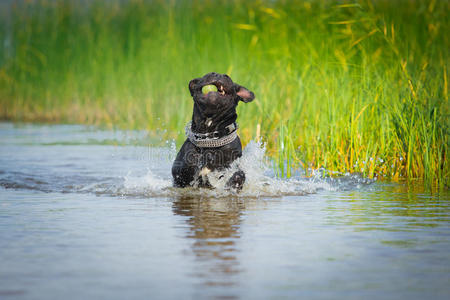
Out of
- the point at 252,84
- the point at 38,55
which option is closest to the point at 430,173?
the point at 252,84

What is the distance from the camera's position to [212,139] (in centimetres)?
731

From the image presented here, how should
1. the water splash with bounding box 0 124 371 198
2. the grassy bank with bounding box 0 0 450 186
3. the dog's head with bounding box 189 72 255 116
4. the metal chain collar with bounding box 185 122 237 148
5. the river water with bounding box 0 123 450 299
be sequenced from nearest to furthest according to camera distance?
the river water with bounding box 0 123 450 299, the dog's head with bounding box 189 72 255 116, the metal chain collar with bounding box 185 122 237 148, the water splash with bounding box 0 124 371 198, the grassy bank with bounding box 0 0 450 186

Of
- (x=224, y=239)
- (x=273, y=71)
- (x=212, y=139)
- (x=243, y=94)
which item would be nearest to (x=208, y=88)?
(x=243, y=94)

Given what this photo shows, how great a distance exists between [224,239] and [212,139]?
8.14 ft

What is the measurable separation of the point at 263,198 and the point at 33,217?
7.27ft

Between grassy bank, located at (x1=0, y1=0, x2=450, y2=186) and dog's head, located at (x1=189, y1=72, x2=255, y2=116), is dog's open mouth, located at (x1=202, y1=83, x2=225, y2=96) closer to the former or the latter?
dog's head, located at (x1=189, y1=72, x2=255, y2=116)

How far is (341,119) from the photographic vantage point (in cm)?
861

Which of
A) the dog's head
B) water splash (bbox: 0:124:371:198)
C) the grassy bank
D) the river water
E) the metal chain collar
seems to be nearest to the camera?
the river water

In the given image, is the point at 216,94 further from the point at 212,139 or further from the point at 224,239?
the point at 224,239

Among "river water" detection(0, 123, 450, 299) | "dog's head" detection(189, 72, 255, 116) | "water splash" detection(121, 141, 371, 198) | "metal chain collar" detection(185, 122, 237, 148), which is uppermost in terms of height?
"dog's head" detection(189, 72, 255, 116)

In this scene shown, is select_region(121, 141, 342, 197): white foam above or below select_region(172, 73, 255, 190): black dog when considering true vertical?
below

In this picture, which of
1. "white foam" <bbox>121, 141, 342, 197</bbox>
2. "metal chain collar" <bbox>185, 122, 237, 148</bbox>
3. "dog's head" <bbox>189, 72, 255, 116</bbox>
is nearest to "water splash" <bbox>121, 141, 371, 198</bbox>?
"white foam" <bbox>121, 141, 342, 197</bbox>

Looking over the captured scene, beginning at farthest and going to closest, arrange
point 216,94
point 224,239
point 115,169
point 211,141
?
point 115,169 → point 211,141 → point 216,94 → point 224,239

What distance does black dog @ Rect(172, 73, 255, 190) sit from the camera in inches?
287
